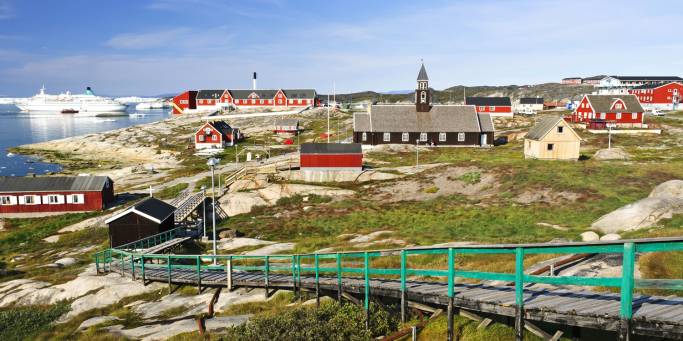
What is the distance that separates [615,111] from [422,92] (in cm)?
3924

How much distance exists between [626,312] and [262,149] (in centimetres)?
8234

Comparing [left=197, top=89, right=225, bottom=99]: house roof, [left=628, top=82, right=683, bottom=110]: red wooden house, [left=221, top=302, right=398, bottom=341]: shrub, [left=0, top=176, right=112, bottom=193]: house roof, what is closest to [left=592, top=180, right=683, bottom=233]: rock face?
[left=221, top=302, right=398, bottom=341]: shrub

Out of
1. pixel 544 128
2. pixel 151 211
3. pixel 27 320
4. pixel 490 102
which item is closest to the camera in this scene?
pixel 27 320

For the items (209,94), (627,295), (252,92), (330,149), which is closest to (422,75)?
(330,149)

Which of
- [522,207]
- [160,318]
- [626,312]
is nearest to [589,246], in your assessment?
[626,312]

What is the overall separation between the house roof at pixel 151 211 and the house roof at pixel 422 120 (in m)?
47.0

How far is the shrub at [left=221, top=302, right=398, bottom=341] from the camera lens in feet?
40.7

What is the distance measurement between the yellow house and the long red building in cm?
10012

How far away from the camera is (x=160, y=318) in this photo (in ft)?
65.4

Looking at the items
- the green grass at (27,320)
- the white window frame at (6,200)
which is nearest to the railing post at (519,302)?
the green grass at (27,320)

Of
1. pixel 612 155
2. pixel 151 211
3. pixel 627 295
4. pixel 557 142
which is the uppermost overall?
pixel 557 142

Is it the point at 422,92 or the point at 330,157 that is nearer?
the point at 330,157

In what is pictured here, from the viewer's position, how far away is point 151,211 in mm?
35719

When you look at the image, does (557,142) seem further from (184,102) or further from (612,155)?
(184,102)
